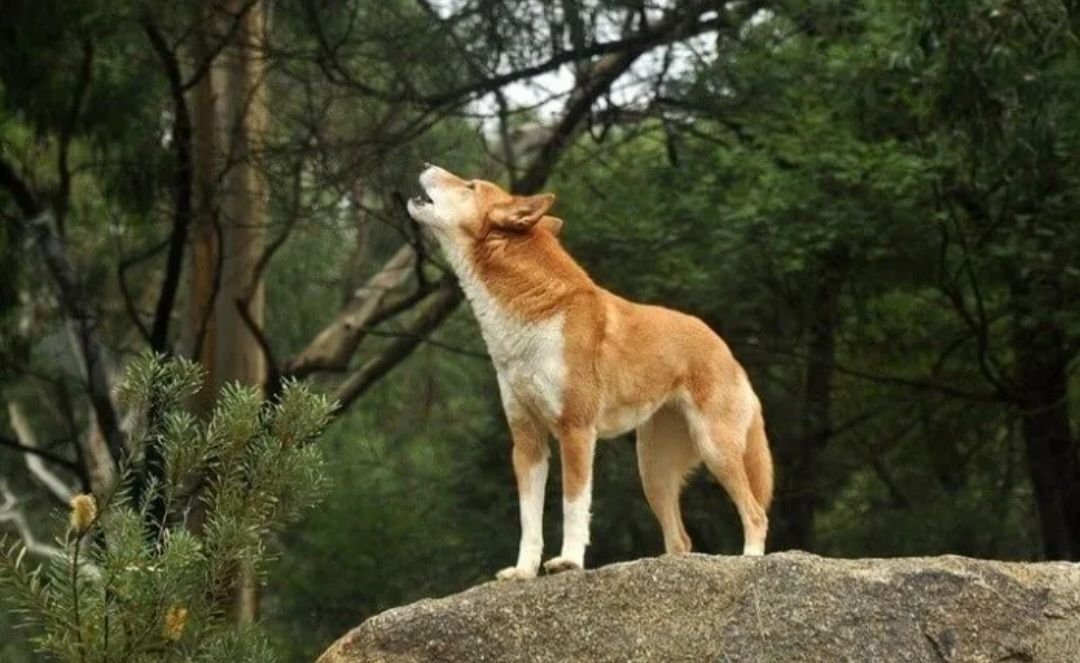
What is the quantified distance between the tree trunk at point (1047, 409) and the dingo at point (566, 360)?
748 centimetres

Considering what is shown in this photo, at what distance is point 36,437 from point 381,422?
4964mm

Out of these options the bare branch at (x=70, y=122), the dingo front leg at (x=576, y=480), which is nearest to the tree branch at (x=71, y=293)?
the bare branch at (x=70, y=122)

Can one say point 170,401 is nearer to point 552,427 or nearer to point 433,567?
point 552,427

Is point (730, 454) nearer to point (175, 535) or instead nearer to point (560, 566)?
point (560, 566)

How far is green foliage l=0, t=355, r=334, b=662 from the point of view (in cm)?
534

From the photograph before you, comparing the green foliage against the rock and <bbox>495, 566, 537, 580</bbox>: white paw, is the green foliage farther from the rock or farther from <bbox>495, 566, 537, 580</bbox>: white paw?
<bbox>495, 566, 537, 580</bbox>: white paw

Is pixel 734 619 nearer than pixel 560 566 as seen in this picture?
Yes

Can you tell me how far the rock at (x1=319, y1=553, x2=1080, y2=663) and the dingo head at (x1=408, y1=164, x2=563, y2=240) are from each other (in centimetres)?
148

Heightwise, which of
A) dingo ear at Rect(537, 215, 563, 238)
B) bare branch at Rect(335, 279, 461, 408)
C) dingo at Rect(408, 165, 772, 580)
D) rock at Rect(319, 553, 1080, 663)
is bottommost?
rock at Rect(319, 553, 1080, 663)

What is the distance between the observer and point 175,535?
214 inches

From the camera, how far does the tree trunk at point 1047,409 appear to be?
15953 millimetres

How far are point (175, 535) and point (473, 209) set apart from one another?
316cm

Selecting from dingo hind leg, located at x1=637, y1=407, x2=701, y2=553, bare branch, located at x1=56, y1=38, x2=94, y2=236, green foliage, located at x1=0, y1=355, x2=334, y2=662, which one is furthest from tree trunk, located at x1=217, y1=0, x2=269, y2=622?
green foliage, located at x1=0, y1=355, x2=334, y2=662

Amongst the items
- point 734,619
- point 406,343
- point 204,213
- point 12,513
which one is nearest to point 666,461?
point 734,619
